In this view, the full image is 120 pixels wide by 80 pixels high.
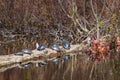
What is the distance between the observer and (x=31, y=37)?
18625 mm

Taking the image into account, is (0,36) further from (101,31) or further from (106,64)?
(106,64)

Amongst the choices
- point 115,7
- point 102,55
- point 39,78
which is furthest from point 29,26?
point 39,78

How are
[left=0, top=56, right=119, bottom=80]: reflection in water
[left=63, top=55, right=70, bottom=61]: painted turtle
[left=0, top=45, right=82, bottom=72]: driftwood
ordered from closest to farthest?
[left=0, top=56, right=119, bottom=80]: reflection in water → [left=0, top=45, right=82, bottom=72]: driftwood → [left=63, top=55, right=70, bottom=61]: painted turtle

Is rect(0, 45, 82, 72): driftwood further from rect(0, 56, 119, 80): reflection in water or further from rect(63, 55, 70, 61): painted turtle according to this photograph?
rect(0, 56, 119, 80): reflection in water

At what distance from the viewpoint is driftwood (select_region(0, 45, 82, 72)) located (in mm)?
10714

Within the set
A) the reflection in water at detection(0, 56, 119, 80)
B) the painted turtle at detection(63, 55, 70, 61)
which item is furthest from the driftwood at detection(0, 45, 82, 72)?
the reflection in water at detection(0, 56, 119, 80)

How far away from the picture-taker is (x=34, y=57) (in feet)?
39.1

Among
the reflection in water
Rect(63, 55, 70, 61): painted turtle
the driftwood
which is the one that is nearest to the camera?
the reflection in water

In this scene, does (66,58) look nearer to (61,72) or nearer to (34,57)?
(34,57)

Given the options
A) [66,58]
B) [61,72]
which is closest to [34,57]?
[66,58]

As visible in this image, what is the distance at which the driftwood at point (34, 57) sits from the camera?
35.2 feet

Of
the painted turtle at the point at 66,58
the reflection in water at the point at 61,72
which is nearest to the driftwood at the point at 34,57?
the painted turtle at the point at 66,58

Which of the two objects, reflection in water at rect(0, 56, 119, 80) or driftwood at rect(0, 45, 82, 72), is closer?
reflection in water at rect(0, 56, 119, 80)

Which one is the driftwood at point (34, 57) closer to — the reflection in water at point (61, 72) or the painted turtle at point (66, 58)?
the painted turtle at point (66, 58)
